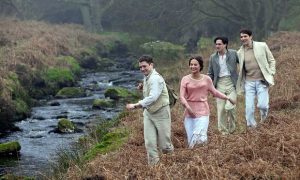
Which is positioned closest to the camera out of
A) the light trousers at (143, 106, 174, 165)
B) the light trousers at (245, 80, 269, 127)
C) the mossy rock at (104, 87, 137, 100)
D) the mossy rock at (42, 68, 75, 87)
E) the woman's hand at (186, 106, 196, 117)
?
the light trousers at (143, 106, 174, 165)

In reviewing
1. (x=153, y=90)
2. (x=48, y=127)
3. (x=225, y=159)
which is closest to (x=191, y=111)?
(x=153, y=90)

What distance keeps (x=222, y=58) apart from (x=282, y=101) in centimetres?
381

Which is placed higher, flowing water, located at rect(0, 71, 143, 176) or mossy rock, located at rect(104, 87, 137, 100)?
mossy rock, located at rect(104, 87, 137, 100)

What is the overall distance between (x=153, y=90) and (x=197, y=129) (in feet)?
3.59

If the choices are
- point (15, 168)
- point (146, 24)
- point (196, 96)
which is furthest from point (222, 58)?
point (146, 24)

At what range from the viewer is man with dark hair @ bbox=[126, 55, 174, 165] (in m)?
8.14

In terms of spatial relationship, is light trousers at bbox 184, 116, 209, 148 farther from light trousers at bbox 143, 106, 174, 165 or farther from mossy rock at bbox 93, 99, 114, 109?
mossy rock at bbox 93, 99, 114, 109

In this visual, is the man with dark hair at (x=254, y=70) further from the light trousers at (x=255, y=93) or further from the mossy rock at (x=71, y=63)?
the mossy rock at (x=71, y=63)

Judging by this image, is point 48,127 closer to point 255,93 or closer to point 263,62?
point 255,93

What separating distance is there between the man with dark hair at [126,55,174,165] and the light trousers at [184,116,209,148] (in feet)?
1.49

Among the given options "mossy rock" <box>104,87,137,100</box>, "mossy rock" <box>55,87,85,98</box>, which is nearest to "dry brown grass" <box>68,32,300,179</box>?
"mossy rock" <box>104,87,137,100</box>

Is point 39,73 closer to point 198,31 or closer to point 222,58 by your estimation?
point 222,58

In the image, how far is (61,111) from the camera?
19.9 m

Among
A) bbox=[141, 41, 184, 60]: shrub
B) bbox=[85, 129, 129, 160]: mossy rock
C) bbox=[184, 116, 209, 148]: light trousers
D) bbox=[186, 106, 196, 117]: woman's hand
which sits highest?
bbox=[141, 41, 184, 60]: shrub
